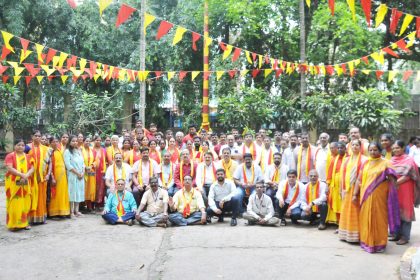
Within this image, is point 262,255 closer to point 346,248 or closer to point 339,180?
point 346,248

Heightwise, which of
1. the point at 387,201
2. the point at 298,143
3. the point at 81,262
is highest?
the point at 298,143

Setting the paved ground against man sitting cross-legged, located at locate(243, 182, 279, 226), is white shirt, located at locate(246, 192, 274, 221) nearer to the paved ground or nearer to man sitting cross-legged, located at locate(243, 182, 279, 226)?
man sitting cross-legged, located at locate(243, 182, 279, 226)

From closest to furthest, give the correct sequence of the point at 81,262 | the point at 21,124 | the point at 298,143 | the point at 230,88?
the point at 81,262
the point at 298,143
the point at 21,124
the point at 230,88

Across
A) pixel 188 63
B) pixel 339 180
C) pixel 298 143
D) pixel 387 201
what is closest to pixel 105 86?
pixel 188 63

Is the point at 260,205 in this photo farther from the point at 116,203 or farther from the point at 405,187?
the point at 116,203

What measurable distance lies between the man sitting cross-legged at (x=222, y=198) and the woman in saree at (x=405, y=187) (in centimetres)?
264

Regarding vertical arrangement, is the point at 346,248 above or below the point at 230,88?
below

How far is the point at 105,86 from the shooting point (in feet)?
60.6

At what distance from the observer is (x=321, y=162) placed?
26.4ft

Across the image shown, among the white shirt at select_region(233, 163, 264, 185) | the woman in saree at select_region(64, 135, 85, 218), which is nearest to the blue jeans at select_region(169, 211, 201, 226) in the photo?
the white shirt at select_region(233, 163, 264, 185)

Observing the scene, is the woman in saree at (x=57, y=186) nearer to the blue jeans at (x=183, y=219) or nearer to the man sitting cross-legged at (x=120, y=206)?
the man sitting cross-legged at (x=120, y=206)

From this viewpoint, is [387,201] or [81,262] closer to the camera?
[81,262]

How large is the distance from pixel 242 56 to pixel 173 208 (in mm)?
9837

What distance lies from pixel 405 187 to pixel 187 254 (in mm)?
3226
